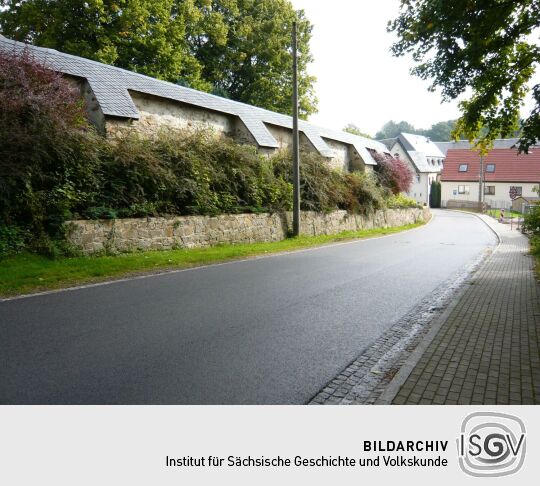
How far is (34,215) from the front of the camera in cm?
1014

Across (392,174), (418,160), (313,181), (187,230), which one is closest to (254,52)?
(392,174)

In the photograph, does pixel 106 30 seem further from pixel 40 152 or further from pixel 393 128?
pixel 393 128

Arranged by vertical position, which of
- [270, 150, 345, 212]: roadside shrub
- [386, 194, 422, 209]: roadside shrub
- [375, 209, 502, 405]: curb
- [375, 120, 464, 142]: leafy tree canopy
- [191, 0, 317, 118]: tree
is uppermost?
[375, 120, 464, 142]: leafy tree canopy

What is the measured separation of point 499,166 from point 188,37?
43.9 m

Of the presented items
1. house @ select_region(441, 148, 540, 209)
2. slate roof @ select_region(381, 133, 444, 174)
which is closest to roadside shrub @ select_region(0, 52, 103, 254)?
house @ select_region(441, 148, 540, 209)

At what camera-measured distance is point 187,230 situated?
13.7 m

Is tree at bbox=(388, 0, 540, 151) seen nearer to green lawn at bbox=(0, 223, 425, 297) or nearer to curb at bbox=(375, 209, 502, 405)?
curb at bbox=(375, 209, 502, 405)

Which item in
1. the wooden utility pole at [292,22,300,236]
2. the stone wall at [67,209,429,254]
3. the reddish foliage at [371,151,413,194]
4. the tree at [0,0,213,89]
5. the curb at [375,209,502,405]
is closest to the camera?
the curb at [375,209,502,405]

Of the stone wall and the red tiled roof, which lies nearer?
the stone wall

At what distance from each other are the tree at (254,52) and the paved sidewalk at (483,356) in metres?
31.3

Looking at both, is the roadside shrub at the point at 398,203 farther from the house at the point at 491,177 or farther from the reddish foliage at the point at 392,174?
the house at the point at 491,177

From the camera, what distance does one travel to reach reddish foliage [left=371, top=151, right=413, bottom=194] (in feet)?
109
